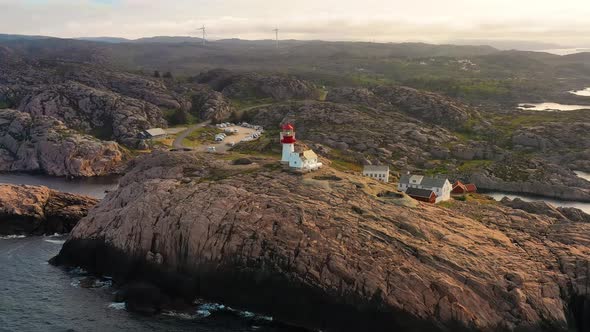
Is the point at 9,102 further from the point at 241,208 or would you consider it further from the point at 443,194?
the point at 443,194

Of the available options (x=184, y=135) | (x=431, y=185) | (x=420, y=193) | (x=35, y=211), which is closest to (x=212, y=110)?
(x=184, y=135)

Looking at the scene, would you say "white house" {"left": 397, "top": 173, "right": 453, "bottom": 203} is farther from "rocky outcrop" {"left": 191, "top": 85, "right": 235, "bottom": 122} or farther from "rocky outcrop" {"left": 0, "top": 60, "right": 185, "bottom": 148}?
"rocky outcrop" {"left": 191, "top": 85, "right": 235, "bottom": 122}

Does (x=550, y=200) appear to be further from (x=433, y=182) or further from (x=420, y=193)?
(x=420, y=193)

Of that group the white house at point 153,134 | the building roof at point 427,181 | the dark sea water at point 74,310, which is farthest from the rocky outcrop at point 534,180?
the white house at point 153,134

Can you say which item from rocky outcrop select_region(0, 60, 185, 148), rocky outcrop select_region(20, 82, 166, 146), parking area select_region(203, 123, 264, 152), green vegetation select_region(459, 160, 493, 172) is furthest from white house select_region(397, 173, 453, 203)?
rocky outcrop select_region(20, 82, 166, 146)

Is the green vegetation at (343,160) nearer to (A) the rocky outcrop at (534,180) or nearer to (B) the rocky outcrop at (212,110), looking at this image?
(A) the rocky outcrop at (534,180)

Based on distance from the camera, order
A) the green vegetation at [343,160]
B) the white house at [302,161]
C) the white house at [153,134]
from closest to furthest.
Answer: the white house at [302,161] < the green vegetation at [343,160] < the white house at [153,134]
